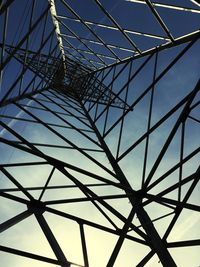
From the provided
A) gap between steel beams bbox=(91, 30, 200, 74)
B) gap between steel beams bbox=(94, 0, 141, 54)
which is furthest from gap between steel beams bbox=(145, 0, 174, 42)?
gap between steel beams bbox=(94, 0, 141, 54)

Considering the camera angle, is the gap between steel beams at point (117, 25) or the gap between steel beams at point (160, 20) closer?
the gap between steel beams at point (160, 20)

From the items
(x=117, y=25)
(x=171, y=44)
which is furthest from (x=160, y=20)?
(x=117, y=25)

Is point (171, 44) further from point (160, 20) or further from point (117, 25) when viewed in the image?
point (117, 25)

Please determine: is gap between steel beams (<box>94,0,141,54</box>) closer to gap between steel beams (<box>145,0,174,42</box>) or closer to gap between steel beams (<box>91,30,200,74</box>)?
gap between steel beams (<box>91,30,200,74</box>)

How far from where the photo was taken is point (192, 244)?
521cm

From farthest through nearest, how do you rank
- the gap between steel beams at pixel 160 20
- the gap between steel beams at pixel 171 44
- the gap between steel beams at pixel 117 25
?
the gap between steel beams at pixel 117 25 < the gap between steel beams at pixel 171 44 < the gap between steel beams at pixel 160 20

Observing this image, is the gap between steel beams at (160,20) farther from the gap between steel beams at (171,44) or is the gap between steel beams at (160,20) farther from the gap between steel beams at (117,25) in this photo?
the gap between steel beams at (117,25)

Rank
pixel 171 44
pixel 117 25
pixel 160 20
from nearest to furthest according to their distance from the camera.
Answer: pixel 160 20 < pixel 171 44 < pixel 117 25

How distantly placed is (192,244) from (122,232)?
110cm

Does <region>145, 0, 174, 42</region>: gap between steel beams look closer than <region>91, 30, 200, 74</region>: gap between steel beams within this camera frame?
Yes

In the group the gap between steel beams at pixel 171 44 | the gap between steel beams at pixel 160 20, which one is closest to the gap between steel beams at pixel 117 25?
the gap between steel beams at pixel 171 44

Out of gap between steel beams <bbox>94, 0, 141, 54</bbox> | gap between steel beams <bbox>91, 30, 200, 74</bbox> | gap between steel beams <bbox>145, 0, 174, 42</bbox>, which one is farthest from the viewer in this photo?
gap between steel beams <bbox>94, 0, 141, 54</bbox>

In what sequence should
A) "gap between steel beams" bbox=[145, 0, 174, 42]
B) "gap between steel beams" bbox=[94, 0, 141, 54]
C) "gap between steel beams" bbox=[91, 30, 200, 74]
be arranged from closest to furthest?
"gap between steel beams" bbox=[145, 0, 174, 42] < "gap between steel beams" bbox=[91, 30, 200, 74] < "gap between steel beams" bbox=[94, 0, 141, 54]

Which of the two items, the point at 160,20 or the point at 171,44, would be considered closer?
the point at 160,20
